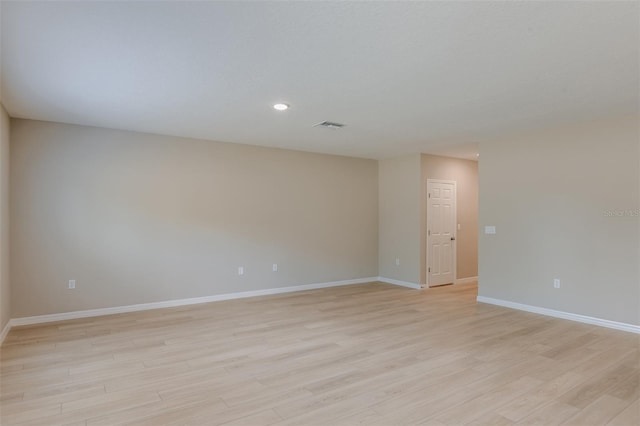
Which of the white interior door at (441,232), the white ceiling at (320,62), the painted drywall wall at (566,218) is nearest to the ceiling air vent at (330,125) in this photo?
the white ceiling at (320,62)

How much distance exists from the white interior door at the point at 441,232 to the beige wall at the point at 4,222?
6168 mm

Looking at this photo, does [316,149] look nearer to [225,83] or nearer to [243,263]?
[243,263]

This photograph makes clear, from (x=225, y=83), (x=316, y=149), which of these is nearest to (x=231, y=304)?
(x=316, y=149)

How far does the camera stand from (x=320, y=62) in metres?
2.74

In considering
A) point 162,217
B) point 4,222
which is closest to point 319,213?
point 162,217

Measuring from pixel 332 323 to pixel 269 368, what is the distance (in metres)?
1.45

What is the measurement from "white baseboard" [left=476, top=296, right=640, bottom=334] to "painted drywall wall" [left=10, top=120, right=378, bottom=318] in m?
2.64

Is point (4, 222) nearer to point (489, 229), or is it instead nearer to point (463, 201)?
point (489, 229)

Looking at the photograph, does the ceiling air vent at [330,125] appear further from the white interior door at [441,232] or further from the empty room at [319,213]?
the white interior door at [441,232]

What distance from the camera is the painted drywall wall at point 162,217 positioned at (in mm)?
4469

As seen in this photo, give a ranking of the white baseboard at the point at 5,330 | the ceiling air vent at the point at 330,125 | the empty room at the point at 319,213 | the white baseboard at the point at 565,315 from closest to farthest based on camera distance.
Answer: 1. the empty room at the point at 319,213
2. the white baseboard at the point at 5,330
3. the white baseboard at the point at 565,315
4. the ceiling air vent at the point at 330,125

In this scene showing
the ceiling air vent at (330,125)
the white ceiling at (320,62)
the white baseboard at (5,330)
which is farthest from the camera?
the ceiling air vent at (330,125)

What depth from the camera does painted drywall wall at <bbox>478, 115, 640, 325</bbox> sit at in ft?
13.6

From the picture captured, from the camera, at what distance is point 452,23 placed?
218 centimetres
